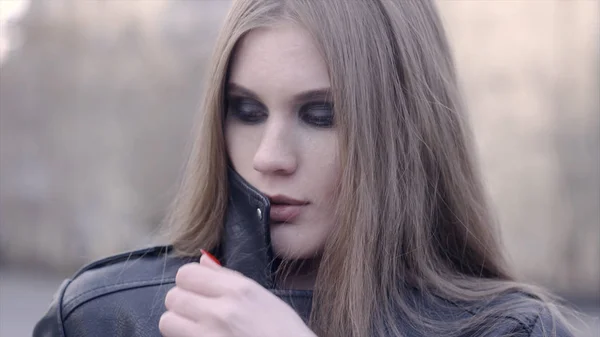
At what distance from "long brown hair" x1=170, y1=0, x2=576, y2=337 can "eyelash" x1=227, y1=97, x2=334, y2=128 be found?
0.03 m

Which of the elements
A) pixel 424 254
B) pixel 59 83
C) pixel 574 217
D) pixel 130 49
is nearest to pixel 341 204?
pixel 424 254

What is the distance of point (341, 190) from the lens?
1664 mm

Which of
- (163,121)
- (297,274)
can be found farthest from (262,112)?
(163,121)

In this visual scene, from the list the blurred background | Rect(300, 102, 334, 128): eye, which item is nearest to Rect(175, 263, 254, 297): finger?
Rect(300, 102, 334, 128): eye

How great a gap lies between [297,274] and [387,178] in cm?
28

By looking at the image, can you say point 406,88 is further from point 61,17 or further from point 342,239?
point 61,17

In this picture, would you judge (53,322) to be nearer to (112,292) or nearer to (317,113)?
(112,292)

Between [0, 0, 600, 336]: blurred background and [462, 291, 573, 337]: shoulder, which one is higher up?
[462, 291, 573, 337]: shoulder

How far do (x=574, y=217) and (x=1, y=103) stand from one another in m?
4.92

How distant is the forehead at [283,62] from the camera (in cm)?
164

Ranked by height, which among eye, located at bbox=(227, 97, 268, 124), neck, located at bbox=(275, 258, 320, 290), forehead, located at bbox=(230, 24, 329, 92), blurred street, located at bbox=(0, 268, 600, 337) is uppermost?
forehead, located at bbox=(230, 24, 329, 92)

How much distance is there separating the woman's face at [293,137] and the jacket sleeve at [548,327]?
1.43ft

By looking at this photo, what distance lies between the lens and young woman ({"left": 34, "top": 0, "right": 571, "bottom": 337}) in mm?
1641

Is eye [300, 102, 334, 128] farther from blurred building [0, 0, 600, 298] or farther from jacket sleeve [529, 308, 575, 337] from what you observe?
blurred building [0, 0, 600, 298]
